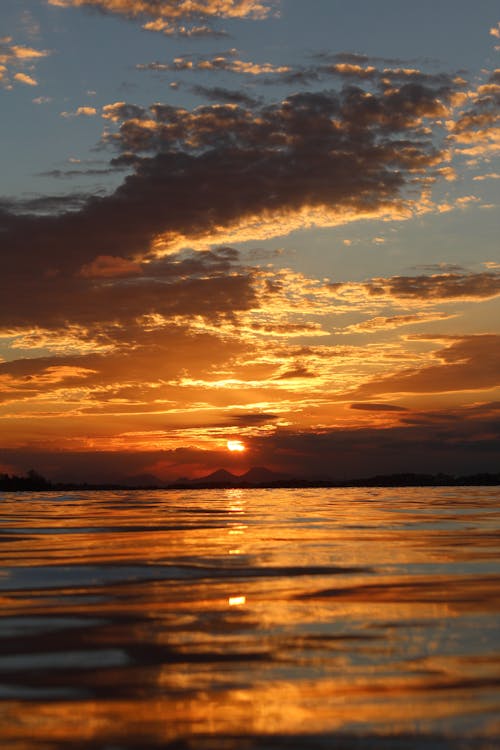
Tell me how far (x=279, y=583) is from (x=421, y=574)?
8.81 ft

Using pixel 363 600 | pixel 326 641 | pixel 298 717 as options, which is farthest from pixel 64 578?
pixel 298 717

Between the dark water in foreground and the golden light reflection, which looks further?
the golden light reflection

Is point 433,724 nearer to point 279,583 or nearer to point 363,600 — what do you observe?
point 363,600

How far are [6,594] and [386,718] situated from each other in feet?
26.7

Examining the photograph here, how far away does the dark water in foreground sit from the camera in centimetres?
608

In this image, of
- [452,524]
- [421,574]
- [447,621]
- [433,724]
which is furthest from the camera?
[452,524]

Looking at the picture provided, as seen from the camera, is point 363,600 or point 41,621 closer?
point 41,621

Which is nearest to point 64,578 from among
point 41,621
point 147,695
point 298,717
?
point 41,621

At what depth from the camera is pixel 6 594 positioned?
1280cm

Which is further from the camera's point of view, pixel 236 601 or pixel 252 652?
pixel 236 601

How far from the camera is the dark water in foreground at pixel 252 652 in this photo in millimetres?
6078

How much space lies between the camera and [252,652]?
8570 millimetres

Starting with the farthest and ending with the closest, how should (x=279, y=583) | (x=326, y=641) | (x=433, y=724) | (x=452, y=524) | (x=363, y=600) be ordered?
1. (x=452, y=524)
2. (x=279, y=583)
3. (x=363, y=600)
4. (x=326, y=641)
5. (x=433, y=724)

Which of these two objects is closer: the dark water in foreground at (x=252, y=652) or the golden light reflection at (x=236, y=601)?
the dark water in foreground at (x=252, y=652)
